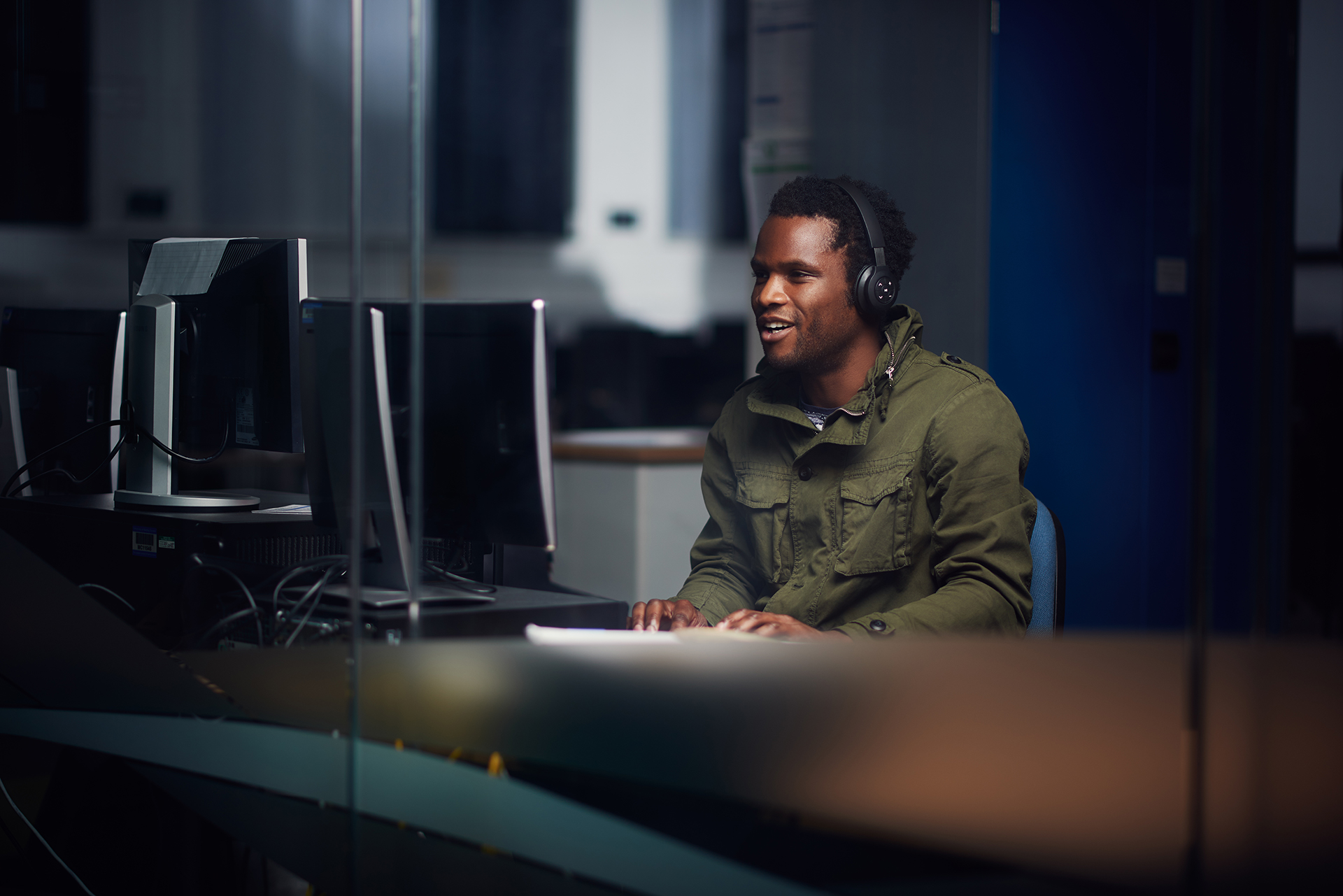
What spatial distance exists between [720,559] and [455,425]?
16.8 inches

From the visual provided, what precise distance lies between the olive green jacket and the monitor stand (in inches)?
28.7

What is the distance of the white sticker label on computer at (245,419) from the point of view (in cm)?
170

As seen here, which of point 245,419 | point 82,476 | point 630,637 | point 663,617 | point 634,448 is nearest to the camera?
point 630,637

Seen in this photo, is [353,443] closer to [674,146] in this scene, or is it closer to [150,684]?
[150,684]

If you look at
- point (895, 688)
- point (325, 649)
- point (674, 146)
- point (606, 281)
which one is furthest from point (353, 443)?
point (674, 146)

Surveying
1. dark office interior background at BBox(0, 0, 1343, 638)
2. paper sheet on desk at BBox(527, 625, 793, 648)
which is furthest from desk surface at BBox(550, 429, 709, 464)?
paper sheet on desk at BBox(527, 625, 793, 648)

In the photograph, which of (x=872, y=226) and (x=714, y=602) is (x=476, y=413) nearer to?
(x=714, y=602)

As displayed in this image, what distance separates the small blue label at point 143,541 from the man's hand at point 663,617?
697 mm

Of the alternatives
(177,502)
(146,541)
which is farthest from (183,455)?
(146,541)

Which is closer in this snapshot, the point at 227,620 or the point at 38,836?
the point at 227,620

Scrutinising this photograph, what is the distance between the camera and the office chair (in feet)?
4.52

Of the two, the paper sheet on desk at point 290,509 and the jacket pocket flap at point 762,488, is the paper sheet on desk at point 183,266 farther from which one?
the jacket pocket flap at point 762,488

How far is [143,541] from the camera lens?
161cm

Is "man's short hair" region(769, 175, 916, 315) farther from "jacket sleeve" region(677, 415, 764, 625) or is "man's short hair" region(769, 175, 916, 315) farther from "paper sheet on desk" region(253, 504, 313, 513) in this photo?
"paper sheet on desk" region(253, 504, 313, 513)
